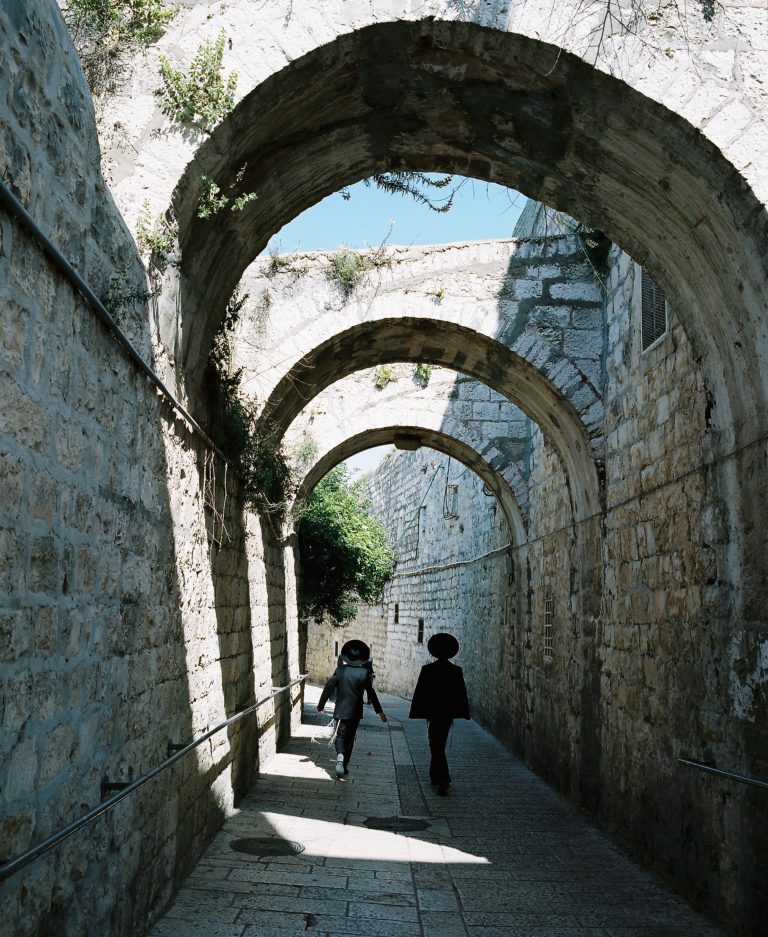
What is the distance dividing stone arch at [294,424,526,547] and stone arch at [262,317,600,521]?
59.5 inches

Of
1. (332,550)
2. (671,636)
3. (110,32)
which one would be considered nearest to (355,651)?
(671,636)

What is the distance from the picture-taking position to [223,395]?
5633mm

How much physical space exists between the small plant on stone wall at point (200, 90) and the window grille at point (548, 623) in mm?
6812

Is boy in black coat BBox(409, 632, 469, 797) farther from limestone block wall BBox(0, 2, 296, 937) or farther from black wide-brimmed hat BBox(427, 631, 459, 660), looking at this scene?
limestone block wall BBox(0, 2, 296, 937)

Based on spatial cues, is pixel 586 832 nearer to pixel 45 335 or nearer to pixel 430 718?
pixel 430 718

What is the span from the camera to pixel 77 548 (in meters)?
2.77

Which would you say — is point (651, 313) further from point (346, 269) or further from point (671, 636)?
point (346, 269)

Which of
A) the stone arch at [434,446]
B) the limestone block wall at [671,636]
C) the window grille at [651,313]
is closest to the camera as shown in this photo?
the limestone block wall at [671,636]

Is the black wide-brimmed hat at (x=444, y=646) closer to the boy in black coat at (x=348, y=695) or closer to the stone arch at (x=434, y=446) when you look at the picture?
the boy in black coat at (x=348, y=695)

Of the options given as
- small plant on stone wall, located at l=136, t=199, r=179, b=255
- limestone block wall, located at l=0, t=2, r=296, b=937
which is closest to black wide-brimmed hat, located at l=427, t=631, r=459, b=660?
limestone block wall, located at l=0, t=2, r=296, b=937

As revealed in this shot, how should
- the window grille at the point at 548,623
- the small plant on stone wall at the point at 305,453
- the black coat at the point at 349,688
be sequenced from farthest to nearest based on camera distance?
the small plant on stone wall at the point at 305,453 < the window grille at the point at 548,623 < the black coat at the point at 349,688

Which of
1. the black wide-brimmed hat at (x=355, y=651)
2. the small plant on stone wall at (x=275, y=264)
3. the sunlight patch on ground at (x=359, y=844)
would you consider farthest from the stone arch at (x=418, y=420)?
the sunlight patch on ground at (x=359, y=844)

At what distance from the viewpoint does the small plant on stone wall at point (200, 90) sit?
3.61 meters

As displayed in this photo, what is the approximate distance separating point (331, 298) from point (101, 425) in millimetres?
5629
